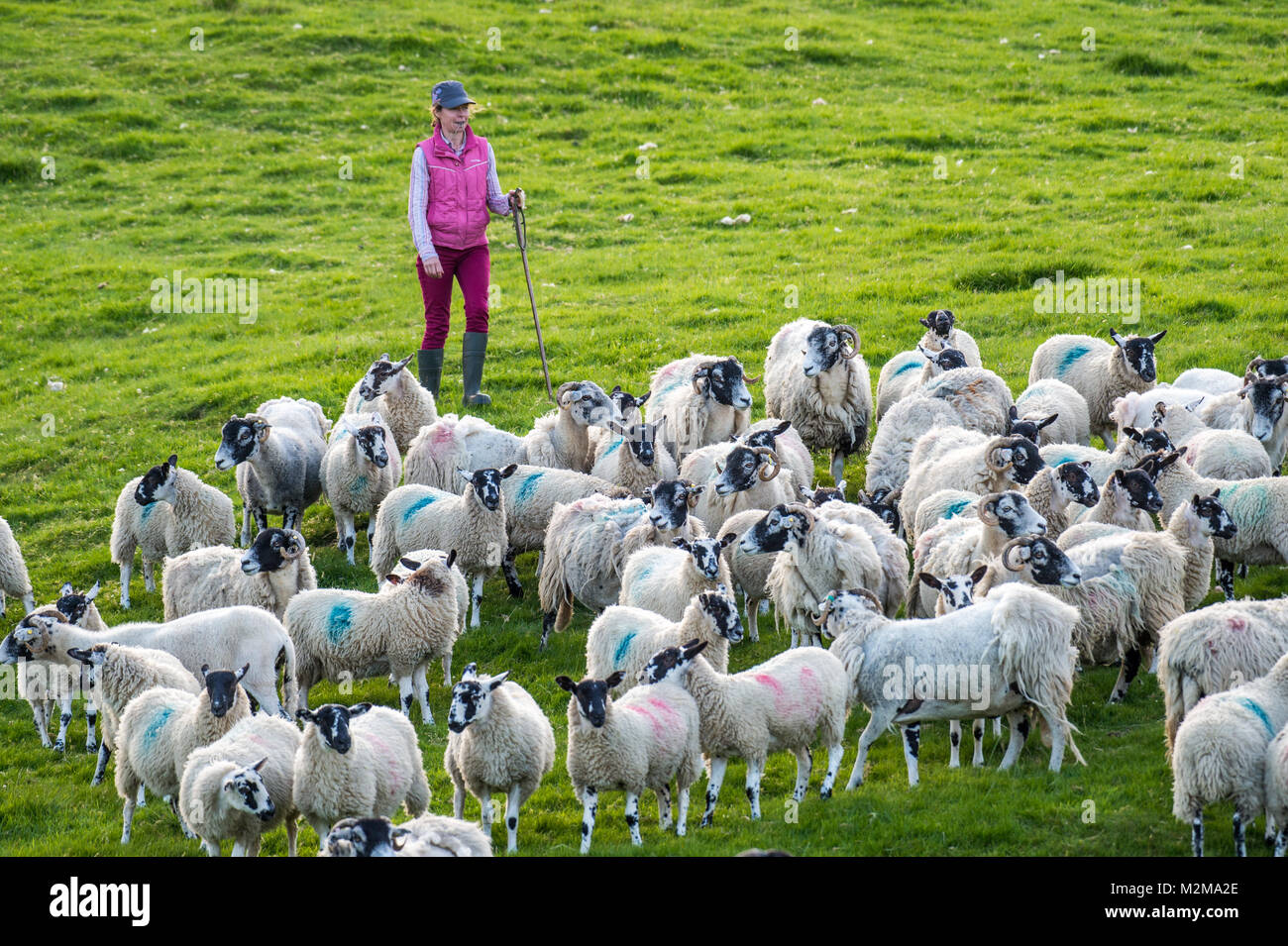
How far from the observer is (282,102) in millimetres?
26891

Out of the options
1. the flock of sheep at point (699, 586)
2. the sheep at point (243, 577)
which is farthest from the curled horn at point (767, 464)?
the sheep at point (243, 577)

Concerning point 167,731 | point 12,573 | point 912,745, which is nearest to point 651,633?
point 912,745

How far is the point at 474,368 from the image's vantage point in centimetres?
1544

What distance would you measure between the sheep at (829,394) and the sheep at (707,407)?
0.60 metres

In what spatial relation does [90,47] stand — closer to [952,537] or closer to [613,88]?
[613,88]

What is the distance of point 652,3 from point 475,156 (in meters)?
17.9

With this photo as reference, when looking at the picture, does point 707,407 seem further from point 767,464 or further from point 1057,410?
point 1057,410

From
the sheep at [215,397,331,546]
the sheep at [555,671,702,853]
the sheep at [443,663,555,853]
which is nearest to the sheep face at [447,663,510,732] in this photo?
the sheep at [443,663,555,853]

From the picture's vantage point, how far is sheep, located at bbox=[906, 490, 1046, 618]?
378 inches

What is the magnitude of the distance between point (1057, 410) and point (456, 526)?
5680 mm

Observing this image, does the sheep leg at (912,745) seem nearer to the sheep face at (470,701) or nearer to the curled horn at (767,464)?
the sheep face at (470,701)

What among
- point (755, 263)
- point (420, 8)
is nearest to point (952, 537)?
point (755, 263)

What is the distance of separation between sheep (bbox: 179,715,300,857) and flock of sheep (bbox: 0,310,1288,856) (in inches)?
0.9

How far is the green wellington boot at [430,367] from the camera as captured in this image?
14969 mm
